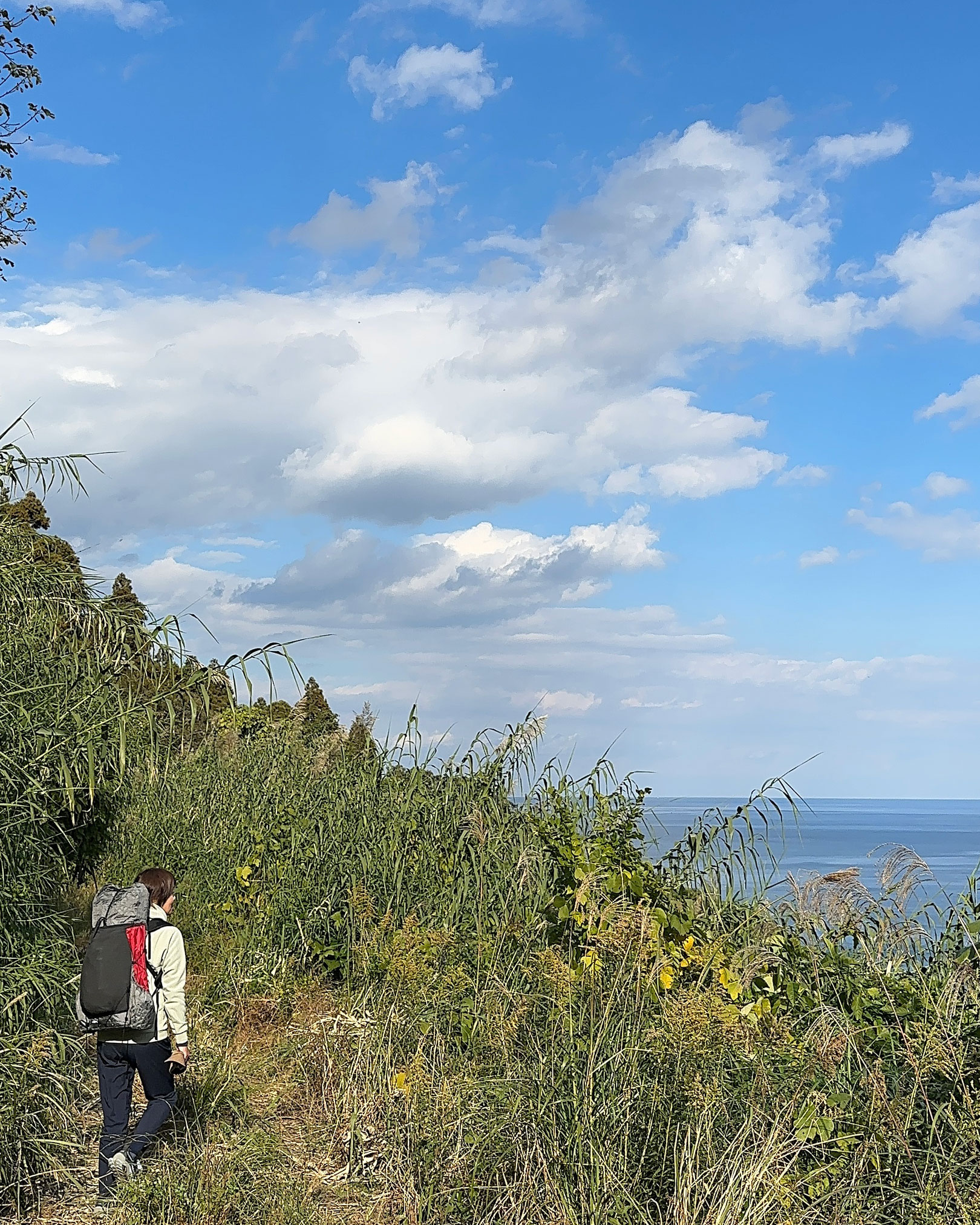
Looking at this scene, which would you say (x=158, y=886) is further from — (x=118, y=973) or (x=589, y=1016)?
(x=589, y=1016)

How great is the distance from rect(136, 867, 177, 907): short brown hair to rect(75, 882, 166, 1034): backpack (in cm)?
31

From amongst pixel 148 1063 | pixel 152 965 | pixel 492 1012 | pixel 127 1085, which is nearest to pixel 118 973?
pixel 152 965

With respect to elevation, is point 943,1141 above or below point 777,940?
below

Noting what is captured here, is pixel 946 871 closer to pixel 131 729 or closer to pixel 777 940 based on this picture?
pixel 777 940

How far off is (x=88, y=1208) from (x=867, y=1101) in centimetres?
343

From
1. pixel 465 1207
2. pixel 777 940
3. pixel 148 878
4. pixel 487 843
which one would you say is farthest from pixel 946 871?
pixel 148 878

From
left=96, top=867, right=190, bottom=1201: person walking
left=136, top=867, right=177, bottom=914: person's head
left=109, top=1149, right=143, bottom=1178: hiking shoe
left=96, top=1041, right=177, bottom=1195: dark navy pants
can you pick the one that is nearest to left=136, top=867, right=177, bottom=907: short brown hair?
left=136, top=867, right=177, bottom=914: person's head

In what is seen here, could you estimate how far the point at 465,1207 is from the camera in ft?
16.0

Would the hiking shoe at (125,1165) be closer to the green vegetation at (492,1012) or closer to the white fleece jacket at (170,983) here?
the green vegetation at (492,1012)

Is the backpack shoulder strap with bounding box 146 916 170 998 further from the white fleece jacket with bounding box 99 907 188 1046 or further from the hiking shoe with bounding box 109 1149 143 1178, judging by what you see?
the hiking shoe with bounding box 109 1149 143 1178

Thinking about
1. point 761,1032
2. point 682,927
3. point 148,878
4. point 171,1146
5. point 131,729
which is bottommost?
point 171,1146

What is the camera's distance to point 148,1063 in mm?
5590

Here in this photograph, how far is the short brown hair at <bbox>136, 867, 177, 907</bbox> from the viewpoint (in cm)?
600

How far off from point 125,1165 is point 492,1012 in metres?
1.82
